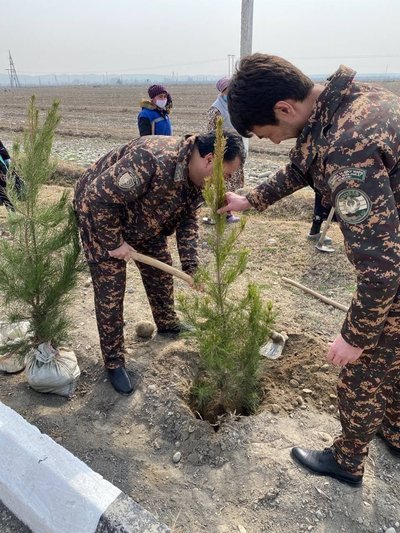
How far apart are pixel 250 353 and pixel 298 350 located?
87 cm

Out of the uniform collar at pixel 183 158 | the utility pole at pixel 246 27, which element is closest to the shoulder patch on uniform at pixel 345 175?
the uniform collar at pixel 183 158

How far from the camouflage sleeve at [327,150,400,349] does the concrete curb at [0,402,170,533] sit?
1267 mm

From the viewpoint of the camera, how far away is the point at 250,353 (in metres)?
2.75

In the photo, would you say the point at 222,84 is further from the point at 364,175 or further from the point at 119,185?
the point at 364,175

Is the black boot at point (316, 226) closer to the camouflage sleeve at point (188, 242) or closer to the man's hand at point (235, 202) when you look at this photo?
the camouflage sleeve at point (188, 242)

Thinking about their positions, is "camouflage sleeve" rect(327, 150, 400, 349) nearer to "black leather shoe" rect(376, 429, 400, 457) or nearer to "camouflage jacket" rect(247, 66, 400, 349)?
"camouflage jacket" rect(247, 66, 400, 349)

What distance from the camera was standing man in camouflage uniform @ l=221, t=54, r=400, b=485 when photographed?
62.5 inches

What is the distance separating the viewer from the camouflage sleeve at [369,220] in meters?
1.57

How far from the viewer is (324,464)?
7.95 ft

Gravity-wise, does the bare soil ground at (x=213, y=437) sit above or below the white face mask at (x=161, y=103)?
below

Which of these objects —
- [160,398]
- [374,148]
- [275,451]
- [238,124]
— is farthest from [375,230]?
[160,398]

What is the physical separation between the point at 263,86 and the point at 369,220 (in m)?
0.64

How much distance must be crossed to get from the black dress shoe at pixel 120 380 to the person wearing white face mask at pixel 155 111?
3784 millimetres

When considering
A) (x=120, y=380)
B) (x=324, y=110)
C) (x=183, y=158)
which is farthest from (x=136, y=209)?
(x=324, y=110)
